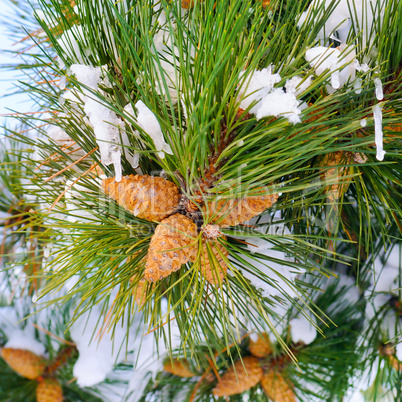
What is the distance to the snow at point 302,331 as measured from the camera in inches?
27.3

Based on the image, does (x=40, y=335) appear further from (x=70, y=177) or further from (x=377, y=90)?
(x=377, y=90)

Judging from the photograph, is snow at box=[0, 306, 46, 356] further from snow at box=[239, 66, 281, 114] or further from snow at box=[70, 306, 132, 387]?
snow at box=[239, 66, 281, 114]

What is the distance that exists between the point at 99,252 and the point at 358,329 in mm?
517

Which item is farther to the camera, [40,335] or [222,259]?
[40,335]

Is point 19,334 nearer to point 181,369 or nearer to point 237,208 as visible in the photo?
point 181,369

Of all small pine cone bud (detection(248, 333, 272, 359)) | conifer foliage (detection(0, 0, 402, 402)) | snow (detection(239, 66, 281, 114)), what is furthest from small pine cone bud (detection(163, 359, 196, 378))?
snow (detection(239, 66, 281, 114))

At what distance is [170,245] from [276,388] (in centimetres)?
50

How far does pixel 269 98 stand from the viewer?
30 centimetres

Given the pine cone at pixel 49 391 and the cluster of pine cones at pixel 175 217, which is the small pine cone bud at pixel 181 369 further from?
the cluster of pine cones at pixel 175 217

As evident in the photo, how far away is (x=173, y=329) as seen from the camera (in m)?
0.81

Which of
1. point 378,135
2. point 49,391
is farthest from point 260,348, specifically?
point 378,135

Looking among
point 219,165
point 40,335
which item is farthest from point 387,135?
point 40,335

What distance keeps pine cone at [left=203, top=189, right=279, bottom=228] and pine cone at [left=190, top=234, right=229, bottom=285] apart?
0.08 ft

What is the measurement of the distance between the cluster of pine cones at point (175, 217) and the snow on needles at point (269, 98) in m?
0.07
